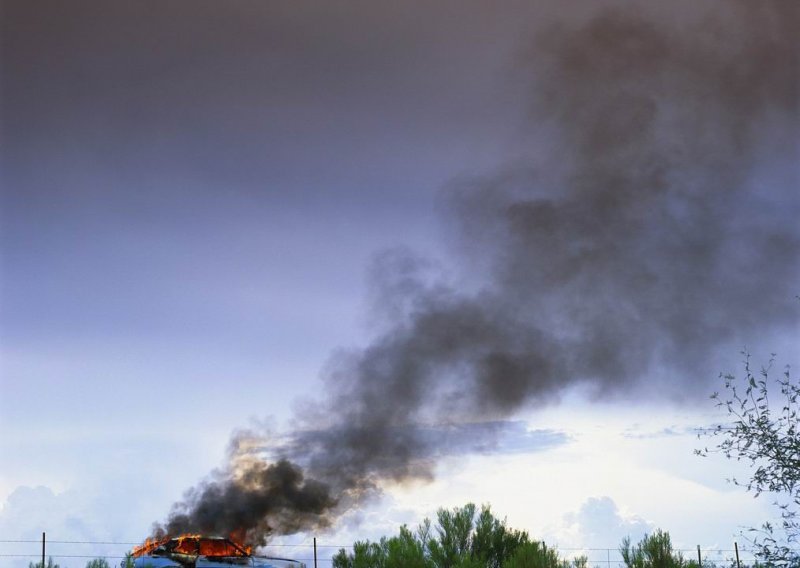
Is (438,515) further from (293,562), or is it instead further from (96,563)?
(96,563)

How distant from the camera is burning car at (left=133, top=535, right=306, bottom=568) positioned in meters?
22.5

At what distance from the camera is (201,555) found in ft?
76.2

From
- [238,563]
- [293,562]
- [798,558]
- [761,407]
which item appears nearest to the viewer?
[798,558]

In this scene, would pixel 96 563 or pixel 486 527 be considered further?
pixel 486 527

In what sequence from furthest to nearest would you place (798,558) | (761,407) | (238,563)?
(238,563) → (761,407) → (798,558)

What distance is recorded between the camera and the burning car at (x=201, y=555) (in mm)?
22469

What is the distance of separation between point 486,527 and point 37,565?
11.7 meters

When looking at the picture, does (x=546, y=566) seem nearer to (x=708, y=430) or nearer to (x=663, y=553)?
(x=663, y=553)

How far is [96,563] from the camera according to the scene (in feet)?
58.1

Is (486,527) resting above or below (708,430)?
below

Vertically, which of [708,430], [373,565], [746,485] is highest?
[708,430]

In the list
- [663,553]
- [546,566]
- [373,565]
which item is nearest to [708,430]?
[663,553]

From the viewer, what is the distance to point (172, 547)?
23.5m

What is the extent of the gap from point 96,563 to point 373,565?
834cm
